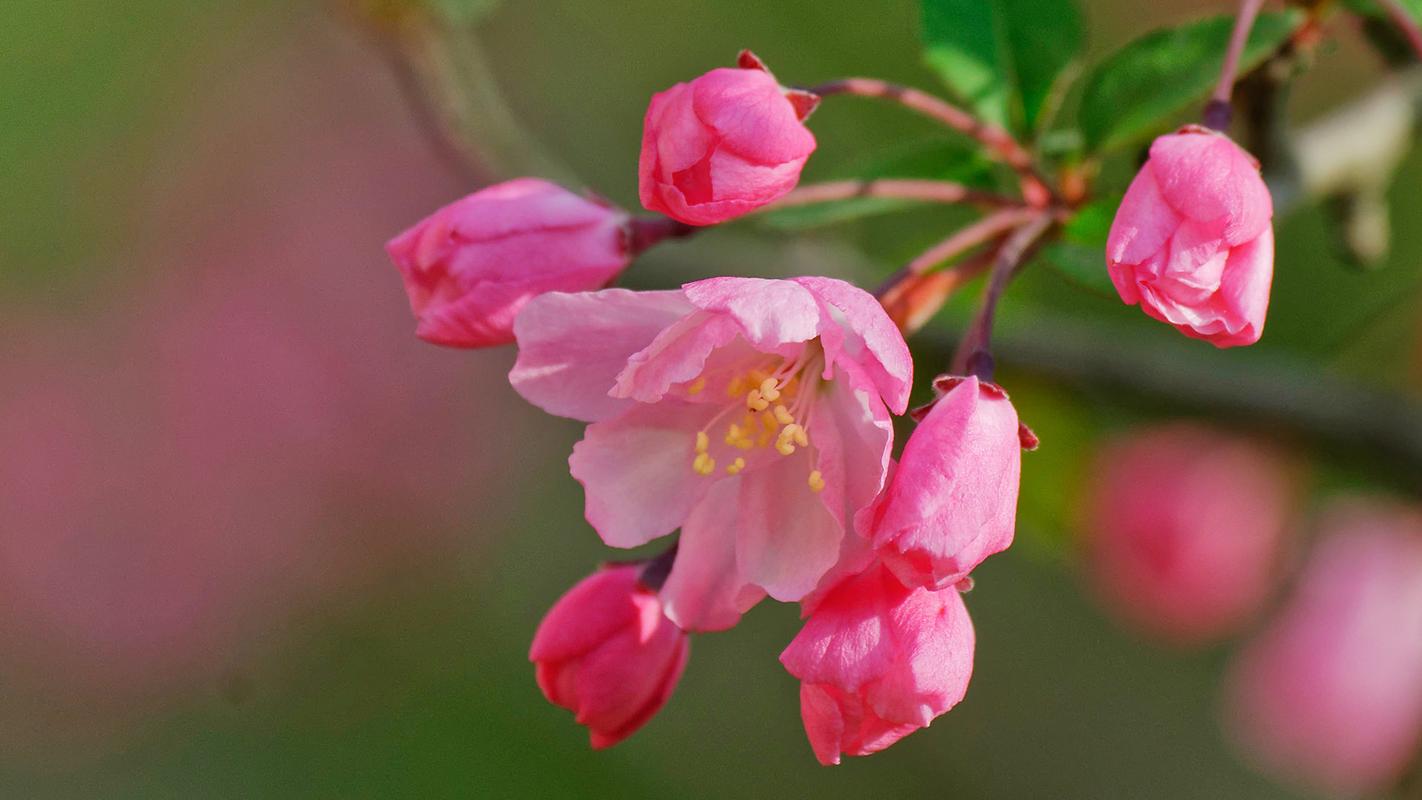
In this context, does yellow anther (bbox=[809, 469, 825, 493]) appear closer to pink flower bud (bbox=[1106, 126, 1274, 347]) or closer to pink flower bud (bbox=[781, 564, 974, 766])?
pink flower bud (bbox=[781, 564, 974, 766])

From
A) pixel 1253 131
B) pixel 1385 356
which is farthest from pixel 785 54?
pixel 1253 131

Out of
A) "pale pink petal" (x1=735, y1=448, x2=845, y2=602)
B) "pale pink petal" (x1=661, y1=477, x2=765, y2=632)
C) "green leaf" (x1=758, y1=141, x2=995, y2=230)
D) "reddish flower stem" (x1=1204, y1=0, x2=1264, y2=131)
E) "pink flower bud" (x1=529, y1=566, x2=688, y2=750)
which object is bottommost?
"pink flower bud" (x1=529, y1=566, x2=688, y2=750)

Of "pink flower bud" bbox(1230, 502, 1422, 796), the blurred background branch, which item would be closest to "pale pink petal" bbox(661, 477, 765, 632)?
the blurred background branch

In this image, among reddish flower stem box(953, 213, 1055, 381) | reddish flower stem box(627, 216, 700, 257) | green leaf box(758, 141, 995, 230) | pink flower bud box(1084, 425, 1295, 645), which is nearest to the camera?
reddish flower stem box(953, 213, 1055, 381)

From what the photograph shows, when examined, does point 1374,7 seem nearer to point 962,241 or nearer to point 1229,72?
point 1229,72

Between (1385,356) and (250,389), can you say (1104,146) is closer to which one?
(1385,356)
